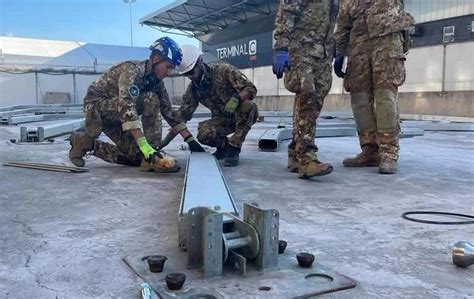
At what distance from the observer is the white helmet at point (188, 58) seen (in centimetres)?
316

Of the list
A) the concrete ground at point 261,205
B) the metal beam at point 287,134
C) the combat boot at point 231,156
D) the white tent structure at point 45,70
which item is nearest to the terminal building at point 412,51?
the white tent structure at point 45,70

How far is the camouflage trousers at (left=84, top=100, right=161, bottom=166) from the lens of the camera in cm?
312

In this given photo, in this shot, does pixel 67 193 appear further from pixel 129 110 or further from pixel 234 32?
pixel 234 32

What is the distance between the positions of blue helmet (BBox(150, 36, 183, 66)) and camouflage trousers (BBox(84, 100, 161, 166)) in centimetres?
49

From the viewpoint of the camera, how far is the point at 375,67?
3.09 meters

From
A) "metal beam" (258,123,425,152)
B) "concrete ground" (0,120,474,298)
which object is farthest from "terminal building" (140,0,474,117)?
"concrete ground" (0,120,474,298)

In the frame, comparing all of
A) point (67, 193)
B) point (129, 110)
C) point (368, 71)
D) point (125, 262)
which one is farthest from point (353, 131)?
point (125, 262)

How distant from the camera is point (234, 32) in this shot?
21156mm

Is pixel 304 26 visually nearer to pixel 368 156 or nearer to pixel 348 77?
pixel 348 77

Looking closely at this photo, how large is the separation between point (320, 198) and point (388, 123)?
1.16m

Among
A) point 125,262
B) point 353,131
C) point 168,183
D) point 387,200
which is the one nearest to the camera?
point 125,262

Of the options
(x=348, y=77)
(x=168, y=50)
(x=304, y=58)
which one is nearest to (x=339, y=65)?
(x=348, y=77)

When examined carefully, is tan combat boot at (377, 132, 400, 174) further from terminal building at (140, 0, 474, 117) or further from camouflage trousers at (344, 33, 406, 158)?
terminal building at (140, 0, 474, 117)

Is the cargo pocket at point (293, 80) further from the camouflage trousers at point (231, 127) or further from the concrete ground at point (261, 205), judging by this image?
the concrete ground at point (261, 205)
